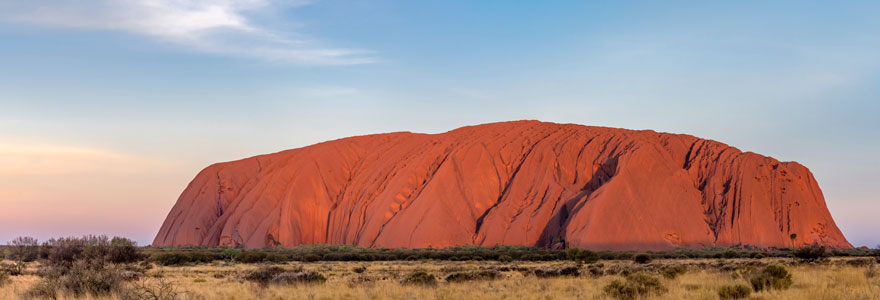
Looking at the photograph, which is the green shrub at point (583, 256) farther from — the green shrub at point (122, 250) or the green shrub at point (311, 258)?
the green shrub at point (122, 250)

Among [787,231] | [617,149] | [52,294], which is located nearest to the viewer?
[52,294]

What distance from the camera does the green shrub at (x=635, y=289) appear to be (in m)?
15.3

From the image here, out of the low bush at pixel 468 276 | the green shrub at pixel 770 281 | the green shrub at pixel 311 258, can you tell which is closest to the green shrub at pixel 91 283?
the low bush at pixel 468 276

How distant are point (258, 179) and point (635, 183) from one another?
5074cm

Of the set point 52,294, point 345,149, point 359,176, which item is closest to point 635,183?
point 359,176

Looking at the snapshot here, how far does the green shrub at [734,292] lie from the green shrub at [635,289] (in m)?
1.34

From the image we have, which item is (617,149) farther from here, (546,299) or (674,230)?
(546,299)

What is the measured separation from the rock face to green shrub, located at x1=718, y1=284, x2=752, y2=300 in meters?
52.0

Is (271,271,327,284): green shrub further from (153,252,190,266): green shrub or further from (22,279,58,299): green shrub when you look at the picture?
(153,252,190,266): green shrub

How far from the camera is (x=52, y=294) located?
16.0 m

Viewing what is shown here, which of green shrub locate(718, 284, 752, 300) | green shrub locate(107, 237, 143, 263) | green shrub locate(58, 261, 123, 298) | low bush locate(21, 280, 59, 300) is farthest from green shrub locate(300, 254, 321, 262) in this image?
green shrub locate(718, 284, 752, 300)

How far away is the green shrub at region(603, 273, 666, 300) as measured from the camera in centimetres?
1533

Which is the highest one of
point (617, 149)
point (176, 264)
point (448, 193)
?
point (617, 149)

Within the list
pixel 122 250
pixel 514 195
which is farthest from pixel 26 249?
pixel 514 195
